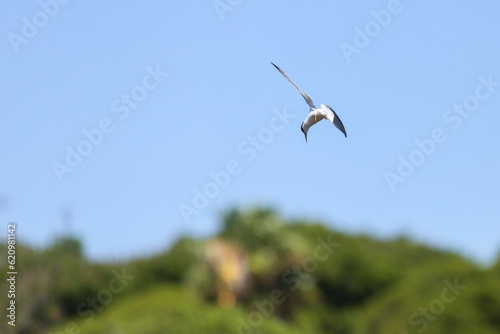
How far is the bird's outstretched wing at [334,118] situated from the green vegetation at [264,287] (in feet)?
81.2

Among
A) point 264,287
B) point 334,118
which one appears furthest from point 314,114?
point 264,287

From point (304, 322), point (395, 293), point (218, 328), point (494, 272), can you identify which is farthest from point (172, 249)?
point (494, 272)

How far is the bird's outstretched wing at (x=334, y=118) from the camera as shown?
1668 millimetres

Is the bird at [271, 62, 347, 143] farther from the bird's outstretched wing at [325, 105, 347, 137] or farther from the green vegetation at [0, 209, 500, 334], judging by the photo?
the green vegetation at [0, 209, 500, 334]

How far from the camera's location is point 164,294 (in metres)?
34.4

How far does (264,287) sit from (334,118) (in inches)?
1316

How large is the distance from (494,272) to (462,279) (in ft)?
6.43

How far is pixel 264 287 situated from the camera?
3475 centimetres

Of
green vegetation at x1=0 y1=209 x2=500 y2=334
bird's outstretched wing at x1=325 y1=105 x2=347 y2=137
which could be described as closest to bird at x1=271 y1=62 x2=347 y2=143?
bird's outstretched wing at x1=325 y1=105 x2=347 y2=137

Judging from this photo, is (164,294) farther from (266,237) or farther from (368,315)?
(368,315)

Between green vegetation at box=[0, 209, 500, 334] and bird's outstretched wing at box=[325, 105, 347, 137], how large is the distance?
2474 centimetres

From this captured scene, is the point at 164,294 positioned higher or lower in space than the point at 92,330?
lower

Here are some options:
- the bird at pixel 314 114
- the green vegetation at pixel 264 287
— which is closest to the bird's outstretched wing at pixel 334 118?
the bird at pixel 314 114

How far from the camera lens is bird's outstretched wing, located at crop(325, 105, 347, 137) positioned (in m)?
1.67
